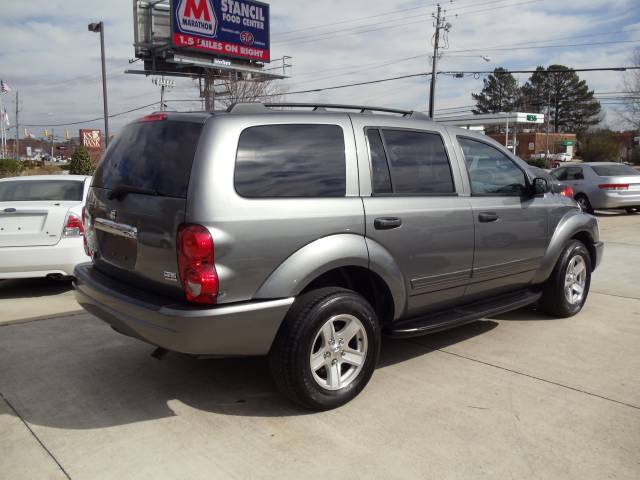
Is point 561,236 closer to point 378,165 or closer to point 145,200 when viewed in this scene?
point 378,165

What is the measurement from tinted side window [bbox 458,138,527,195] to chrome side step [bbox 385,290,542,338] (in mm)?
895

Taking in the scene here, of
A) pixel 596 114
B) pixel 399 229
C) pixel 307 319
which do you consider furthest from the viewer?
pixel 596 114

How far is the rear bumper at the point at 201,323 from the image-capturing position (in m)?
3.11

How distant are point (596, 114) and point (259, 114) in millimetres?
93585

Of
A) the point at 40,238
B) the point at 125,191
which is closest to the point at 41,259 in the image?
the point at 40,238

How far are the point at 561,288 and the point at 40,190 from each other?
597cm

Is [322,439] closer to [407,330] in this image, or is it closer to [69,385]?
[407,330]

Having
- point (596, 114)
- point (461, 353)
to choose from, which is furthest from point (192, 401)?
point (596, 114)

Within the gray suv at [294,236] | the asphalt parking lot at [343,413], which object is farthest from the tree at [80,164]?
the gray suv at [294,236]

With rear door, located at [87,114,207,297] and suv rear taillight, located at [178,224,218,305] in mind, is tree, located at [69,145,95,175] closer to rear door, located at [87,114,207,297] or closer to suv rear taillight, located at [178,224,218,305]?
rear door, located at [87,114,207,297]

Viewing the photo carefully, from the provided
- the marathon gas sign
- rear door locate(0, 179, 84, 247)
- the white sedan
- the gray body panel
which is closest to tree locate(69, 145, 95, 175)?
the marathon gas sign

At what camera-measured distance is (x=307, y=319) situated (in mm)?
3363

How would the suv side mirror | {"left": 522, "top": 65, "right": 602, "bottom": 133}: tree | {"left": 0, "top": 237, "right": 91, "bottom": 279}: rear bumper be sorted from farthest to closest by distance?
{"left": 522, "top": 65, "right": 602, "bottom": 133}: tree → {"left": 0, "top": 237, "right": 91, "bottom": 279}: rear bumper → the suv side mirror

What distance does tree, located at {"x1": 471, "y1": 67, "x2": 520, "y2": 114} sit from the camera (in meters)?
85.7
